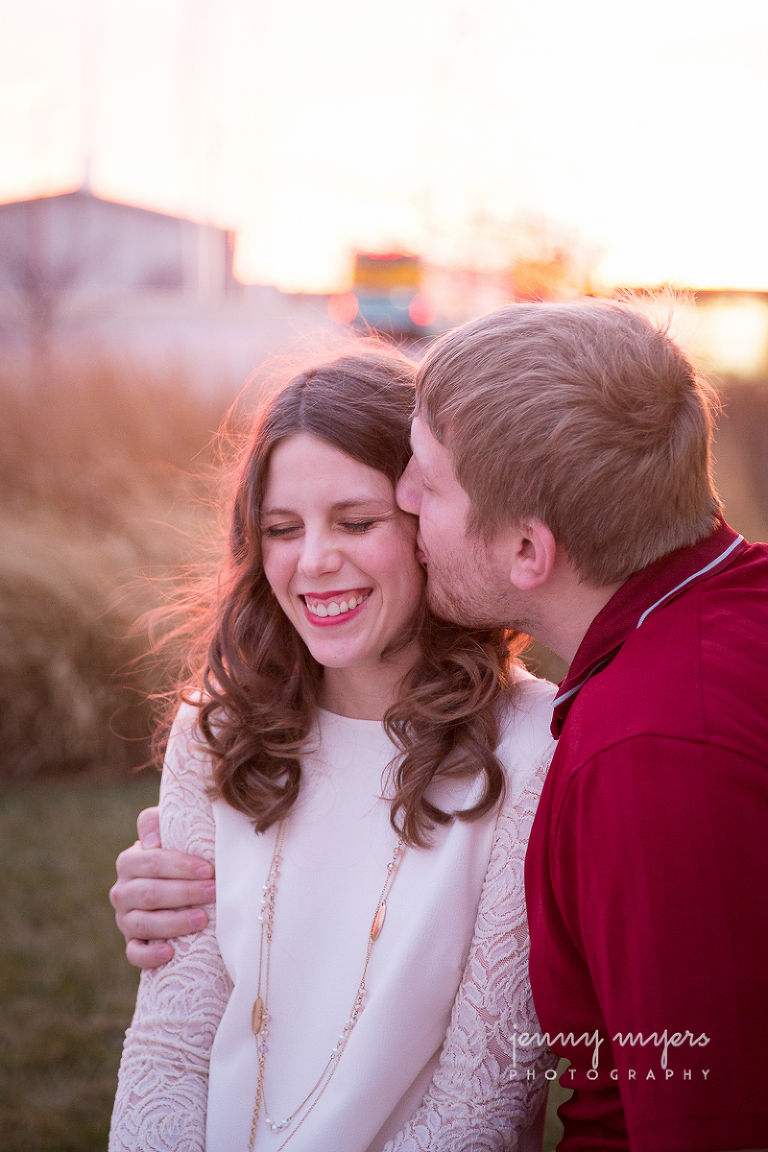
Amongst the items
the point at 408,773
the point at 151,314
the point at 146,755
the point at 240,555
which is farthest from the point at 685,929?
the point at 151,314

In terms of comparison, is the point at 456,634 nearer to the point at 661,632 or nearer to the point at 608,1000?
the point at 661,632

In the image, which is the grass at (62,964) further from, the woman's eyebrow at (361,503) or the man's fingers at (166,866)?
the woman's eyebrow at (361,503)

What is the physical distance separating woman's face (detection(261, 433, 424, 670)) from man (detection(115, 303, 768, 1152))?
0.09 meters

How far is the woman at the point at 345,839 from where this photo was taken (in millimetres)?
1874

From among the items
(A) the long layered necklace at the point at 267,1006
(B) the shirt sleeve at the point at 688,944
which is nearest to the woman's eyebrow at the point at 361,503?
(A) the long layered necklace at the point at 267,1006

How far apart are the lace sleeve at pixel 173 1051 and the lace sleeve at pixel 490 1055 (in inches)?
16.9

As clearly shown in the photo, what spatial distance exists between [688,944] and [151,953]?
1271mm

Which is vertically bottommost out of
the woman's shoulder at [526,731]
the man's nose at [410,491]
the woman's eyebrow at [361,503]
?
the woman's shoulder at [526,731]

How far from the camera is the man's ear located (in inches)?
71.7

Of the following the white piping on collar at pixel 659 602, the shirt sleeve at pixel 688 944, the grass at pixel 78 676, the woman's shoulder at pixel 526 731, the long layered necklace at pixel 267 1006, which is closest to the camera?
the shirt sleeve at pixel 688 944

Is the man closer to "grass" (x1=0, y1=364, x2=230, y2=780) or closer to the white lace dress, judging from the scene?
the white lace dress

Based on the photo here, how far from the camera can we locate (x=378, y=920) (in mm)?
2016

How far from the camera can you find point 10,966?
3.72 meters

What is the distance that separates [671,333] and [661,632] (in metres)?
0.67
